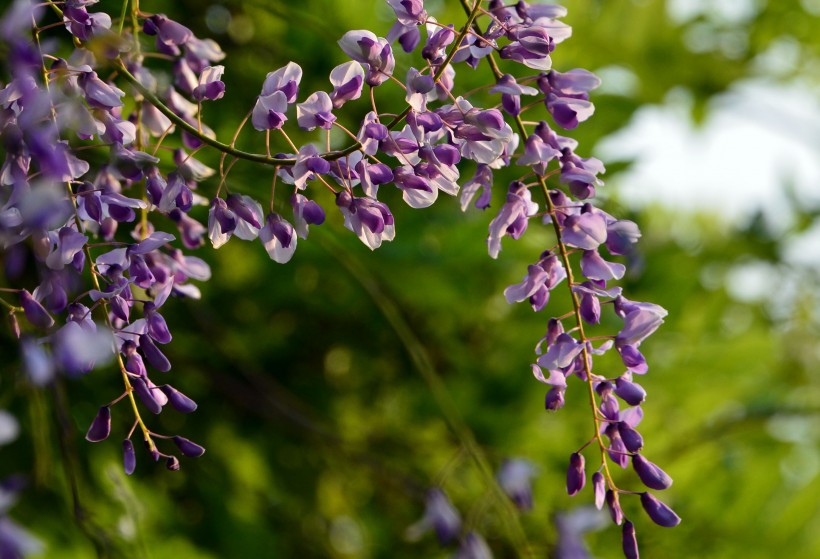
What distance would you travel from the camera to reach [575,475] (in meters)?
0.39

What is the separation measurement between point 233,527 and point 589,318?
60 centimetres

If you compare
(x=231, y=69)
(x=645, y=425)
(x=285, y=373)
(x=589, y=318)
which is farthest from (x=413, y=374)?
(x=589, y=318)

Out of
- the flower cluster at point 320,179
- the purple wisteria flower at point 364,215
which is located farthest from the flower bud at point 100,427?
the purple wisteria flower at point 364,215

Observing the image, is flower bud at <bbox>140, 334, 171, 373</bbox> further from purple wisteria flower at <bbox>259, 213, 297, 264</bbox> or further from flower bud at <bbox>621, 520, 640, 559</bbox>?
flower bud at <bbox>621, 520, 640, 559</bbox>

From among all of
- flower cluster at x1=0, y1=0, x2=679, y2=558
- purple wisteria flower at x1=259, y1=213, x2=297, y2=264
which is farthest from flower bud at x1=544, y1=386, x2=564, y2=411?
purple wisteria flower at x1=259, y1=213, x2=297, y2=264

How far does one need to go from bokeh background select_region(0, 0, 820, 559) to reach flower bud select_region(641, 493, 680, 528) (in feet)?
0.87

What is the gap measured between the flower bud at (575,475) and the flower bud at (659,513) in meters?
0.03

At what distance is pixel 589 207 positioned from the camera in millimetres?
382

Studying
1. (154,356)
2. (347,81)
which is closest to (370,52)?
(347,81)

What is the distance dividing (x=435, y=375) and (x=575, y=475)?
341mm

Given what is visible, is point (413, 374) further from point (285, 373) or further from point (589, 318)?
point (589, 318)

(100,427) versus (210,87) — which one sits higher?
(210,87)

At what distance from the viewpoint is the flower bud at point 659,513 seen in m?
0.38

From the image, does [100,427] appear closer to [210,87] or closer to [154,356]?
[154,356]
